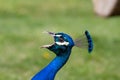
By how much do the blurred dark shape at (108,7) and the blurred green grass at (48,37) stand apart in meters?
0.50

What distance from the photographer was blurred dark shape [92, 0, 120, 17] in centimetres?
762

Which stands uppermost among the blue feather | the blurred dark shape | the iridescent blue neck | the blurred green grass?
the blue feather

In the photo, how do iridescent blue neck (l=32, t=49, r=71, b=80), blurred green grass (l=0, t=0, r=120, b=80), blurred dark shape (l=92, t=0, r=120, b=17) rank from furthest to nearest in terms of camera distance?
1. blurred dark shape (l=92, t=0, r=120, b=17)
2. blurred green grass (l=0, t=0, r=120, b=80)
3. iridescent blue neck (l=32, t=49, r=71, b=80)

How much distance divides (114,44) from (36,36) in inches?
53.3

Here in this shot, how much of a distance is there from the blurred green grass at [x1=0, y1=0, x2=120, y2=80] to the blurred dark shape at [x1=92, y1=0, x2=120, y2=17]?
50cm

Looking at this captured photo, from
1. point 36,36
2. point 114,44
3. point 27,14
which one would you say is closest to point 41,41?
point 36,36

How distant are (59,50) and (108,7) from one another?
463 cm

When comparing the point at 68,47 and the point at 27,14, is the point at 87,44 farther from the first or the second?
the point at 27,14

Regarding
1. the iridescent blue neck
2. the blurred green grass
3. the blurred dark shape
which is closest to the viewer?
the iridescent blue neck

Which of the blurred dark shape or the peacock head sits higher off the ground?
the peacock head

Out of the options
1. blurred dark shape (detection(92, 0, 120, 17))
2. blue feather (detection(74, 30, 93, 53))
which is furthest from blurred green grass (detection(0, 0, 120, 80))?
blue feather (detection(74, 30, 93, 53))

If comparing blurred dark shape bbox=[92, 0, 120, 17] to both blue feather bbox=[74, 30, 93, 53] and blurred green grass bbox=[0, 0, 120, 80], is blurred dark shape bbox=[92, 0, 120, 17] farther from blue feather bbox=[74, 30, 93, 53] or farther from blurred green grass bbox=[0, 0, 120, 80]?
blue feather bbox=[74, 30, 93, 53]

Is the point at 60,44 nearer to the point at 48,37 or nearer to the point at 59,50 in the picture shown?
the point at 59,50

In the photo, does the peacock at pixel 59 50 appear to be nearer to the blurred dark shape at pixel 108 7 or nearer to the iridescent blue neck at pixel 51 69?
the iridescent blue neck at pixel 51 69
